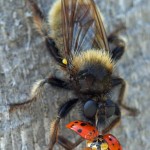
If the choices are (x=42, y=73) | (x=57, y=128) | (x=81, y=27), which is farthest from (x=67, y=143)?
(x=81, y=27)

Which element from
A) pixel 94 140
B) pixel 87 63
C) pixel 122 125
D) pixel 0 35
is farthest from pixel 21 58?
pixel 122 125

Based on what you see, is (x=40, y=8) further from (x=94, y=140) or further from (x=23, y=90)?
(x=94, y=140)

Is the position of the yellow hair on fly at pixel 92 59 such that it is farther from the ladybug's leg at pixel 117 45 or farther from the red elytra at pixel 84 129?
the red elytra at pixel 84 129

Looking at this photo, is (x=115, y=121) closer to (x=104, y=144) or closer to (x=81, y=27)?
(x=104, y=144)

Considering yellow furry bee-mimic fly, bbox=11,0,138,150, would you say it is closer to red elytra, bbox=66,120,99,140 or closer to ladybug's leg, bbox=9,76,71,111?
ladybug's leg, bbox=9,76,71,111

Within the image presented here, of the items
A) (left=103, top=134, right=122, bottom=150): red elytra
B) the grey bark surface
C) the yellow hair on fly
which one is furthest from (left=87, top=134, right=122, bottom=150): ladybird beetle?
the yellow hair on fly
